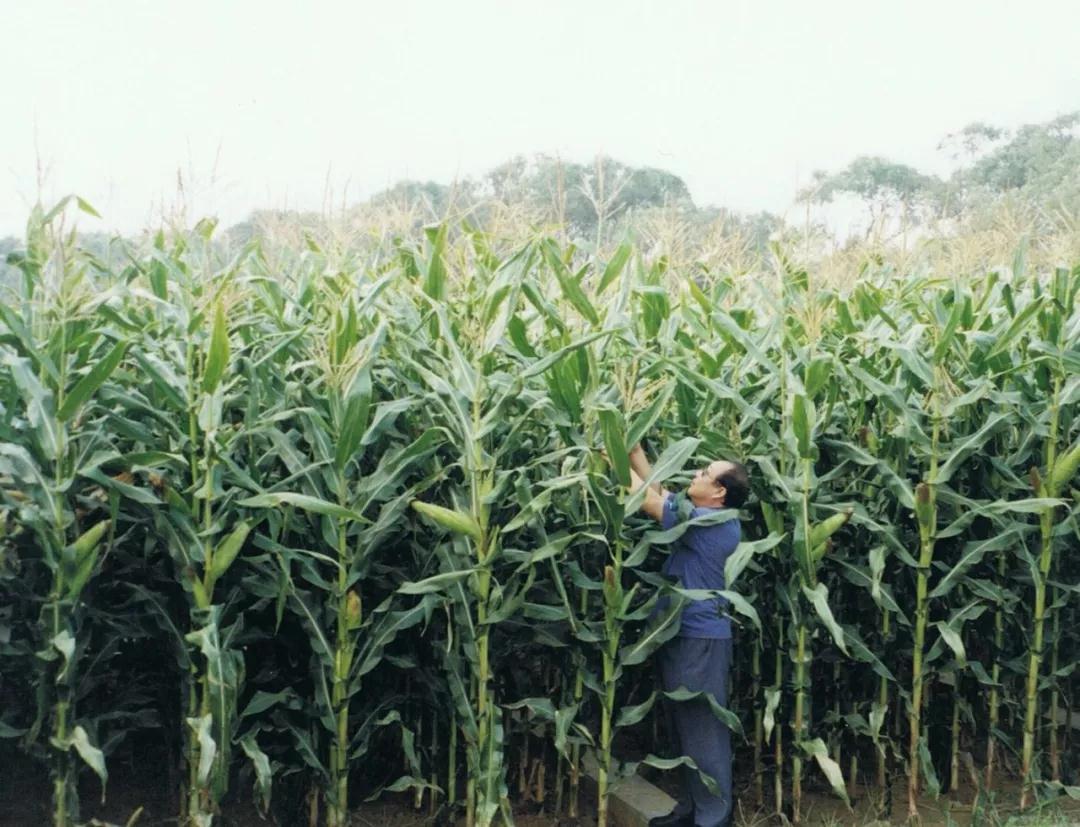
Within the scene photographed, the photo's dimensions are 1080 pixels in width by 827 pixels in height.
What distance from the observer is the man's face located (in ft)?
15.0

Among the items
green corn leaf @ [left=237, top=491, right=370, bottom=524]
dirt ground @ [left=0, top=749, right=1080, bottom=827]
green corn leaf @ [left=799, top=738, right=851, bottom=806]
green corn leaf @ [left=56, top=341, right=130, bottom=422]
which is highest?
green corn leaf @ [left=56, top=341, right=130, bottom=422]

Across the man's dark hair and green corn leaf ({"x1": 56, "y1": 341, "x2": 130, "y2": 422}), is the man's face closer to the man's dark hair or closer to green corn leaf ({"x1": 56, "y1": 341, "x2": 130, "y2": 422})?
the man's dark hair

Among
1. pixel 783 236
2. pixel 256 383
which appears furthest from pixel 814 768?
pixel 256 383

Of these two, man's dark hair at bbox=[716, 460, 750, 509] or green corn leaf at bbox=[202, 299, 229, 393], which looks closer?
green corn leaf at bbox=[202, 299, 229, 393]

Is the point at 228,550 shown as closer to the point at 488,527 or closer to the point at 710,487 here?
the point at 488,527

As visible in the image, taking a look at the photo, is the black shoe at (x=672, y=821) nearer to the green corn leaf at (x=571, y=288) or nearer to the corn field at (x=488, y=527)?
the corn field at (x=488, y=527)

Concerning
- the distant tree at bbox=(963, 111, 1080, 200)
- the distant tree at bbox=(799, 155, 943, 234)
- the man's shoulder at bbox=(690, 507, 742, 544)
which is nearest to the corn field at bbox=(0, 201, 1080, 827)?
the man's shoulder at bbox=(690, 507, 742, 544)

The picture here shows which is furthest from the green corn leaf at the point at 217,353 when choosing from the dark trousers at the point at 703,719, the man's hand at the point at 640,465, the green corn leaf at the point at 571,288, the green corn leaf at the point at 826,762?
the green corn leaf at the point at 826,762

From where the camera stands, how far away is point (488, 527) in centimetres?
443

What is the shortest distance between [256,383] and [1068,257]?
4.13 metres

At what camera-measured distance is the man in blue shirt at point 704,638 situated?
4.57 m

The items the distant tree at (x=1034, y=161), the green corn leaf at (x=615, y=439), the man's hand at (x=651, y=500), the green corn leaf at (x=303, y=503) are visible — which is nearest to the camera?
the green corn leaf at (x=303, y=503)

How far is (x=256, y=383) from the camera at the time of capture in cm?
425

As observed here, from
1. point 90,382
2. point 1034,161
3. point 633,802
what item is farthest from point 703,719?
point 1034,161
